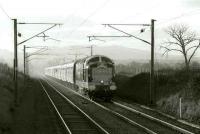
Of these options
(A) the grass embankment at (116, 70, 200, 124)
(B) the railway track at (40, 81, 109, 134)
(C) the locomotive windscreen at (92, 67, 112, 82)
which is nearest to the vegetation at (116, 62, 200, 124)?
(A) the grass embankment at (116, 70, 200, 124)

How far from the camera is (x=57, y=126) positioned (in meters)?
21.1

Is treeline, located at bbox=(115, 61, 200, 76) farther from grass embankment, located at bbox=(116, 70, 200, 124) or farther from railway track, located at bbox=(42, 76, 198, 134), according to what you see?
railway track, located at bbox=(42, 76, 198, 134)

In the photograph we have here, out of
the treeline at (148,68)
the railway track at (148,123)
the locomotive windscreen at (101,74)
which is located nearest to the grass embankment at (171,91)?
the railway track at (148,123)

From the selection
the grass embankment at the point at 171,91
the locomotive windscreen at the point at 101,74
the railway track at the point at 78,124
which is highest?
the locomotive windscreen at the point at 101,74

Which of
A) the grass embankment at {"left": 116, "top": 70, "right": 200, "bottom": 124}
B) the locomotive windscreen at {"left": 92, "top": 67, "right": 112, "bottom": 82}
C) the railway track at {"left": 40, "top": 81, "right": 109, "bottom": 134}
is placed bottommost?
the railway track at {"left": 40, "top": 81, "right": 109, "bottom": 134}

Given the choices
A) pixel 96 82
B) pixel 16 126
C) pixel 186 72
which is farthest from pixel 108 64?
pixel 16 126

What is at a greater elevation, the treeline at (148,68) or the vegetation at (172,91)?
the treeline at (148,68)

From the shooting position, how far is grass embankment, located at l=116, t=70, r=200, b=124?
81.4 feet

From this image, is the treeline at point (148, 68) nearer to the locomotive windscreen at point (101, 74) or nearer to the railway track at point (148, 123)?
the locomotive windscreen at point (101, 74)

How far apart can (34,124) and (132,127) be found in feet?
17.2

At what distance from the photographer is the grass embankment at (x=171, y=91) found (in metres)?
24.8

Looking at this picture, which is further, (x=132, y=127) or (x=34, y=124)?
(x=34, y=124)

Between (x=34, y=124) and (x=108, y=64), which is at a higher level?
(x=108, y=64)

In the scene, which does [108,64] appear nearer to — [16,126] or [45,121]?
[45,121]
